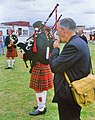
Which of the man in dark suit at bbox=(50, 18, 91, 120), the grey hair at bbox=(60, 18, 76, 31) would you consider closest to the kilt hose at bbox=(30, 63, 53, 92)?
the man in dark suit at bbox=(50, 18, 91, 120)

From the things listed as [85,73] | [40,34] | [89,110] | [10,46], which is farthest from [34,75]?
[10,46]

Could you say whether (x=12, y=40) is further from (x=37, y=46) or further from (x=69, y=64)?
(x=69, y=64)

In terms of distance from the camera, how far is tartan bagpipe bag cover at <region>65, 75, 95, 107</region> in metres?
2.74

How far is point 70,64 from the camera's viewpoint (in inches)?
108

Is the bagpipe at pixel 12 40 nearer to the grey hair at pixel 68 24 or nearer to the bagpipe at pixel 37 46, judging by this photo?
the bagpipe at pixel 37 46

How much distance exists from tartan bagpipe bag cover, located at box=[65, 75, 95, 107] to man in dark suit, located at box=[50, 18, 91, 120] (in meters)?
0.06

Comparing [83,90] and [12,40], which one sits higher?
[12,40]

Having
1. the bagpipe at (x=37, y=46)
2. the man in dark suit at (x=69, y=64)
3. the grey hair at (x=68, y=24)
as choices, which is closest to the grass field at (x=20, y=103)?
the bagpipe at (x=37, y=46)

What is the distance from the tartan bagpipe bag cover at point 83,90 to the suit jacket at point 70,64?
2.4 inches

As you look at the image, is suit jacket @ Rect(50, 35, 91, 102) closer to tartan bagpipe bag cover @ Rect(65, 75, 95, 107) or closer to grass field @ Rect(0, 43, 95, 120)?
tartan bagpipe bag cover @ Rect(65, 75, 95, 107)

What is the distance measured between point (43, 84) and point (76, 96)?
5.98 feet

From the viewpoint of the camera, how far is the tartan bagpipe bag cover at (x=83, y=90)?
2740mm

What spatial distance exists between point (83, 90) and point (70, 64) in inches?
12.0

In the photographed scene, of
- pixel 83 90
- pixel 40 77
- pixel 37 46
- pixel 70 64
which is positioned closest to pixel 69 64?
pixel 70 64
